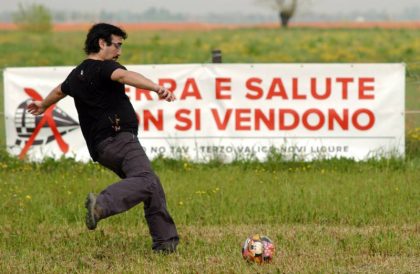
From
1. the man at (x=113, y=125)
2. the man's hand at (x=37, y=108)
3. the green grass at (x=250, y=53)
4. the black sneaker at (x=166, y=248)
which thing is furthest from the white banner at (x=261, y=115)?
the green grass at (x=250, y=53)

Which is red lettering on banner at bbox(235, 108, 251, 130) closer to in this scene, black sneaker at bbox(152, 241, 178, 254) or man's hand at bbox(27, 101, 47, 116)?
man's hand at bbox(27, 101, 47, 116)

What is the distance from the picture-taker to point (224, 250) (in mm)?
7566

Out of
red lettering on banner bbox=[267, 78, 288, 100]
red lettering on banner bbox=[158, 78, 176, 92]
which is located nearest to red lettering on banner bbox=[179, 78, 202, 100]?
red lettering on banner bbox=[158, 78, 176, 92]

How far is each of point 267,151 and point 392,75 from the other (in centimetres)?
191

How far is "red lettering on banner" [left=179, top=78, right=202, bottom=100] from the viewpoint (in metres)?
12.4

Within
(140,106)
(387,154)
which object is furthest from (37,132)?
(387,154)

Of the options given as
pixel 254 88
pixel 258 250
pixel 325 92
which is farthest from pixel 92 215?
pixel 325 92

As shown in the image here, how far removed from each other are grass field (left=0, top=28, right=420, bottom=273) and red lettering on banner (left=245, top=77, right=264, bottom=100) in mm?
940

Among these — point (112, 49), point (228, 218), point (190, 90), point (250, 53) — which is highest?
point (250, 53)

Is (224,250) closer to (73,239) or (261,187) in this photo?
(73,239)

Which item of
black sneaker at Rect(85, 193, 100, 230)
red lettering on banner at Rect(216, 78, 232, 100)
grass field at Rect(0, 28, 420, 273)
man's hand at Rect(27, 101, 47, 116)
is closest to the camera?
black sneaker at Rect(85, 193, 100, 230)

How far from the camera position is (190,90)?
12430 mm

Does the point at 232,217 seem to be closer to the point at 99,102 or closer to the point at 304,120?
the point at 99,102

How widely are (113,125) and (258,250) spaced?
1.45m
